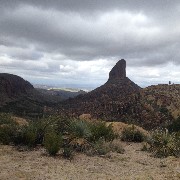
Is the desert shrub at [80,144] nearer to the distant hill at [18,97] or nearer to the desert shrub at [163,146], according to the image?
the desert shrub at [163,146]

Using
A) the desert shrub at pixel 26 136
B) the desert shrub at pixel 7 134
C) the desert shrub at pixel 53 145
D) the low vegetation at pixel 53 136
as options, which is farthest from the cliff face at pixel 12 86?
the desert shrub at pixel 53 145

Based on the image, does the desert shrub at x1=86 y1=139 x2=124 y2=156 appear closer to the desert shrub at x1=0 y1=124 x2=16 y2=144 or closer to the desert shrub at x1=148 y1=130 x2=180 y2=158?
the desert shrub at x1=148 y1=130 x2=180 y2=158

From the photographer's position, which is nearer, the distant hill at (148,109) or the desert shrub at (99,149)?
the desert shrub at (99,149)

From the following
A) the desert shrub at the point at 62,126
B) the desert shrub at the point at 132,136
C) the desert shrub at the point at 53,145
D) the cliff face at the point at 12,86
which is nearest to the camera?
the desert shrub at the point at 53,145

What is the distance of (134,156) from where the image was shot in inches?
555

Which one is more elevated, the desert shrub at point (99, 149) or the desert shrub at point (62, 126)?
the desert shrub at point (62, 126)

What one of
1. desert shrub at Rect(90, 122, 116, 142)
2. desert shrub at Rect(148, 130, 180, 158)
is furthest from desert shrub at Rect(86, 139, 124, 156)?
desert shrub at Rect(148, 130, 180, 158)

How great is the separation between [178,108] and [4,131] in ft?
153

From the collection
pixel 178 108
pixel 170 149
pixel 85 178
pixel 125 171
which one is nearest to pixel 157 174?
pixel 125 171

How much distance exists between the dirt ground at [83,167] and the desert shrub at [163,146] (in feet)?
2.72

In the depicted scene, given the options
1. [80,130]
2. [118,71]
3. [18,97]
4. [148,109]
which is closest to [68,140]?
[80,130]

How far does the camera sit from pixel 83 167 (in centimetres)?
1115

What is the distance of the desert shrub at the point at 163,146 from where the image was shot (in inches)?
559

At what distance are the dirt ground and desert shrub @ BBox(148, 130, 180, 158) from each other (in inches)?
32.6
